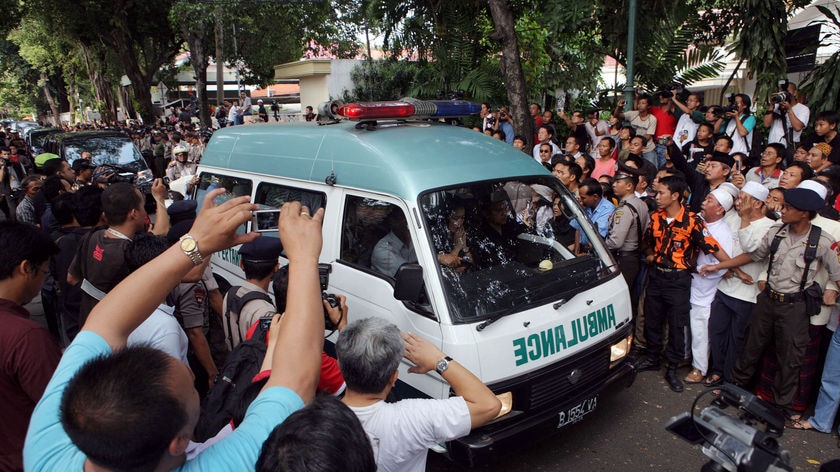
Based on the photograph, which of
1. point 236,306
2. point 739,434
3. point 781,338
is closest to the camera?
point 739,434

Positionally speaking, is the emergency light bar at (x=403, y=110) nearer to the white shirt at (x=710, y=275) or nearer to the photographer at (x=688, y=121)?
the white shirt at (x=710, y=275)

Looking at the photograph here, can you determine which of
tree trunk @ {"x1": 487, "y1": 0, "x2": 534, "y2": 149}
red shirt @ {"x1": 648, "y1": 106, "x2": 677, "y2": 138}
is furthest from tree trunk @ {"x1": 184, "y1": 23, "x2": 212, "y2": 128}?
red shirt @ {"x1": 648, "y1": 106, "x2": 677, "y2": 138}

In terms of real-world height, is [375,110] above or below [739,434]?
above

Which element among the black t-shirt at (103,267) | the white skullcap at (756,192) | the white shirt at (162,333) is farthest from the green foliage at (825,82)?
the black t-shirt at (103,267)

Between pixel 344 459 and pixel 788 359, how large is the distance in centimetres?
398

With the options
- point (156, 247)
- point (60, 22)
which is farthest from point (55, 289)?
point (60, 22)

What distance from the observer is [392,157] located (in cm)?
364

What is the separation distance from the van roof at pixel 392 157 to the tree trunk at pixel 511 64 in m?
4.48

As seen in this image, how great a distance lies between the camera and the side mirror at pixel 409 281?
2.98 meters

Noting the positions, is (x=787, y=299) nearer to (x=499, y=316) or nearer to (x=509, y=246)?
(x=509, y=246)

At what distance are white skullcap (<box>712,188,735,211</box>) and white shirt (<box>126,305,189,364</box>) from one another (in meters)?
4.26

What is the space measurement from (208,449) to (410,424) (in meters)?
0.88

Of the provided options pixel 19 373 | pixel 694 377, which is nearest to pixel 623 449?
pixel 694 377

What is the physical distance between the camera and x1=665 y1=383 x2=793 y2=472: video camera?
61.5 inches
